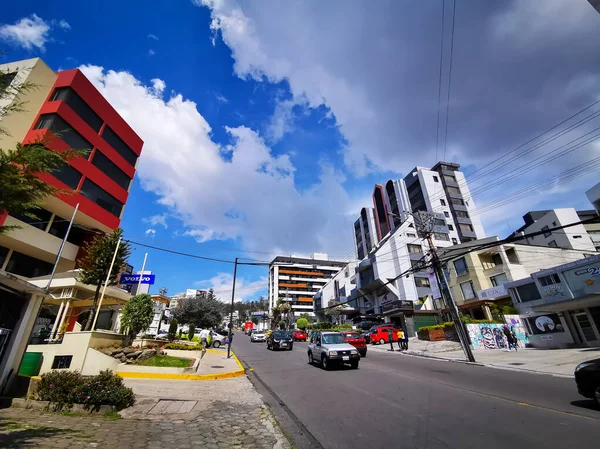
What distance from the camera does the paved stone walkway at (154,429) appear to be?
14.9 ft

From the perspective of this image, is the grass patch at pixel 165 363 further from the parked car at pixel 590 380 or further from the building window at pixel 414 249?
the building window at pixel 414 249

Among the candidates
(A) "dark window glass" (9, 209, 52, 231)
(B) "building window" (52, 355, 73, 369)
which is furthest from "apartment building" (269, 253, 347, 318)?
(B) "building window" (52, 355, 73, 369)

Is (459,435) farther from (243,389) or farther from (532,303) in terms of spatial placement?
(532,303)

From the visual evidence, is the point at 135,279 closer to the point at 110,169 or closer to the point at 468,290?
the point at 110,169

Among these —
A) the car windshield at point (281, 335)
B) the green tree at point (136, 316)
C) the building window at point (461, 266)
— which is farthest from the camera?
the building window at point (461, 266)

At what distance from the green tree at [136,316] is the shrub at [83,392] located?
9657 mm

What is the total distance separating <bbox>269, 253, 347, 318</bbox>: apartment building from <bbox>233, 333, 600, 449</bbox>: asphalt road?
8914cm

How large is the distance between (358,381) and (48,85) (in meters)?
33.7

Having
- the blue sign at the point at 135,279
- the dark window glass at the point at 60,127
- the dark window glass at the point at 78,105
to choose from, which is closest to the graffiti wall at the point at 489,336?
the blue sign at the point at 135,279

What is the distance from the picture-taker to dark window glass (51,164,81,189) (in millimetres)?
22198

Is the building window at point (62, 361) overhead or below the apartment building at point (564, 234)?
below

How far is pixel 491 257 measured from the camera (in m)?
35.0

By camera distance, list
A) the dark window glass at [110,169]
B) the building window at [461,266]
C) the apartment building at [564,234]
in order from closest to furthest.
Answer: the dark window glass at [110,169] → the building window at [461,266] → the apartment building at [564,234]

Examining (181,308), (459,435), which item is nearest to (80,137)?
(181,308)
